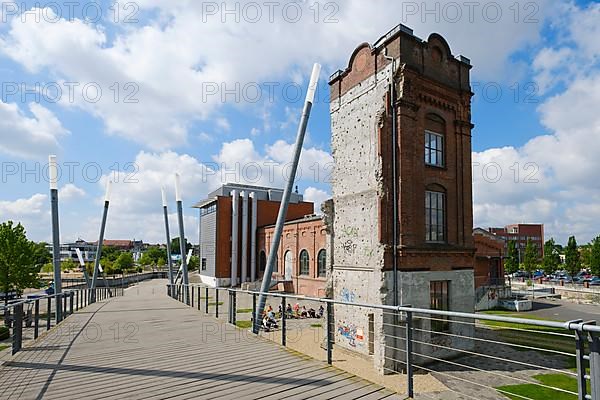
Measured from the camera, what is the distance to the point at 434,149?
15445 millimetres

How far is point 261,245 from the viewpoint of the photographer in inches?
1682

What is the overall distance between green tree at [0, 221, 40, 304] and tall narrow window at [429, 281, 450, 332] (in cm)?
2978

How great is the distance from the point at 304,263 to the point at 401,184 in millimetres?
23314

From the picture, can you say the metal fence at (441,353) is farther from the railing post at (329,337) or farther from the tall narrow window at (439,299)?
the railing post at (329,337)

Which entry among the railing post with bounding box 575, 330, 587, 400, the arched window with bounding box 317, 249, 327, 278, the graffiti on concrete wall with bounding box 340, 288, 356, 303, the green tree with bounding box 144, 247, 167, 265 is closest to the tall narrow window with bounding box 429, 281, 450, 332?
the graffiti on concrete wall with bounding box 340, 288, 356, 303

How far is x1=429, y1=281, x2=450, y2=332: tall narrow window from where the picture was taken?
1462cm

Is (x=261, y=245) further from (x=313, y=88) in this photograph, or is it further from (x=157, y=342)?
(x=157, y=342)

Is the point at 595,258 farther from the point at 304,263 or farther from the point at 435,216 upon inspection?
the point at 435,216

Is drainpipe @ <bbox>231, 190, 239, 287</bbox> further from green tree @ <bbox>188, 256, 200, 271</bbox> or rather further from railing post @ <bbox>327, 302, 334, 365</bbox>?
railing post @ <bbox>327, 302, 334, 365</bbox>

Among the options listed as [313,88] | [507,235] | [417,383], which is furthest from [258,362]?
[507,235]

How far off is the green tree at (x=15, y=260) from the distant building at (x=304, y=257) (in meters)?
20.9

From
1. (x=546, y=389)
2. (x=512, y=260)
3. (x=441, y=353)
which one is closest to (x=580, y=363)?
(x=546, y=389)

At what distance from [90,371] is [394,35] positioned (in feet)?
46.1

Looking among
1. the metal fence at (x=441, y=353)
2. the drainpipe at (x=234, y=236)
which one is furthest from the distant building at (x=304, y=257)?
the metal fence at (x=441, y=353)
